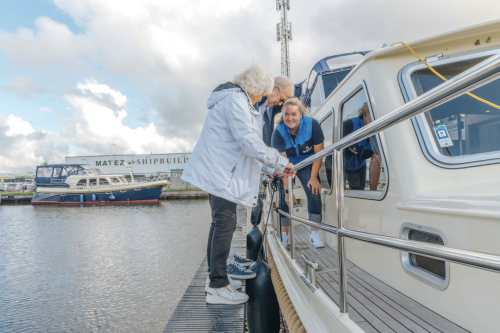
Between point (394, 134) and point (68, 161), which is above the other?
point (68, 161)

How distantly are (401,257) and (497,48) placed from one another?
4.39ft

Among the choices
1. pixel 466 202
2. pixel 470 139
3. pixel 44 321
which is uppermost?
pixel 470 139

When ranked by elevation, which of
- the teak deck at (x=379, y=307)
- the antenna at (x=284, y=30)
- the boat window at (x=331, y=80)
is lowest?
the teak deck at (x=379, y=307)

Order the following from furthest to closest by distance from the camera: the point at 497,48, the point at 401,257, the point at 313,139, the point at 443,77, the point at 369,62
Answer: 1. the point at 313,139
2. the point at 369,62
3. the point at 443,77
4. the point at 497,48
5. the point at 401,257

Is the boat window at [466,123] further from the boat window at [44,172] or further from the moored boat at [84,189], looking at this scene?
the boat window at [44,172]

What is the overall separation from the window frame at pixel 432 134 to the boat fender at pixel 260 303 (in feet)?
5.14

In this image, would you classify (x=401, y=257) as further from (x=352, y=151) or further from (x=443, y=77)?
(x=443, y=77)

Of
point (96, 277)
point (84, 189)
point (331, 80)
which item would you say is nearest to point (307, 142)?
point (331, 80)

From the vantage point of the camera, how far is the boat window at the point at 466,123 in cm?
154

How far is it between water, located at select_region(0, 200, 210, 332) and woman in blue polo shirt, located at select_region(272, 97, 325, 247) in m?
2.52

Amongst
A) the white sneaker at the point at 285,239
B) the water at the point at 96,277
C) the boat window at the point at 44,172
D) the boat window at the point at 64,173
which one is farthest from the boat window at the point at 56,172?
the white sneaker at the point at 285,239

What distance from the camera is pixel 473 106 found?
5.32 feet

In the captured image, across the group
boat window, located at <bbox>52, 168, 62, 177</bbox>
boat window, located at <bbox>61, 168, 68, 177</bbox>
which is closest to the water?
boat window, located at <bbox>61, 168, 68, 177</bbox>

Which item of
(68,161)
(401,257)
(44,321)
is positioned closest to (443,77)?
(401,257)
